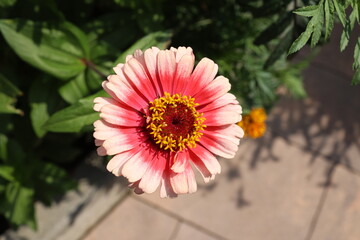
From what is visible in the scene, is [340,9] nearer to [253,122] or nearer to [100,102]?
[100,102]

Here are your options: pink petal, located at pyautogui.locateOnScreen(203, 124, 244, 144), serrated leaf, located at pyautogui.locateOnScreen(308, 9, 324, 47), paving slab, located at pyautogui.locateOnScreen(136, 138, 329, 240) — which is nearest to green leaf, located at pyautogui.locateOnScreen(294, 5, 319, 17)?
serrated leaf, located at pyautogui.locateOnScreen(308, 9, 324, 47)

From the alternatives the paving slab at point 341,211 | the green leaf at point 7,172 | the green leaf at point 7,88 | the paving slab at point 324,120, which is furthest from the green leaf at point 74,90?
the paving slab at point 341,211

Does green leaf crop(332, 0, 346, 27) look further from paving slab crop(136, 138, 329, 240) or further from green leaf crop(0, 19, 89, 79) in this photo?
paving slab crop(136, 138, 329, 240)

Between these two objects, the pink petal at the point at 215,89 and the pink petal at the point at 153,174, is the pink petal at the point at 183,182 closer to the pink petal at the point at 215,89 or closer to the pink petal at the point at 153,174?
the pink petal at the point at 153,174

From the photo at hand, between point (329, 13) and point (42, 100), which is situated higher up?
point (329, 13)

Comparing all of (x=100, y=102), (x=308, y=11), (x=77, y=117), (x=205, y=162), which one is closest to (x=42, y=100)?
(x=77, y=117)

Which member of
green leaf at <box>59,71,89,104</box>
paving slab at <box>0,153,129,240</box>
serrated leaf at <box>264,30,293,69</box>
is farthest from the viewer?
paving slab at <box>0,153,129,240</box>
